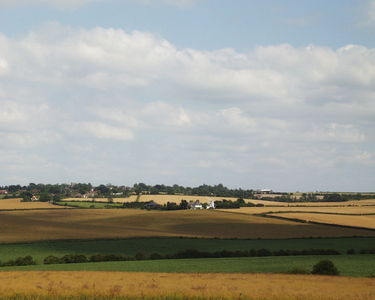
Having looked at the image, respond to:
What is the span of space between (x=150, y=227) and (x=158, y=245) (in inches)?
1025

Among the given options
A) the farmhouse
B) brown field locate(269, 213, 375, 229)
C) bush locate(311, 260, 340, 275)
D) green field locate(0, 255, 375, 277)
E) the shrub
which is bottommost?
the shrub

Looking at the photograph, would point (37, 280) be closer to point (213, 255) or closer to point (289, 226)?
point (213, 255)

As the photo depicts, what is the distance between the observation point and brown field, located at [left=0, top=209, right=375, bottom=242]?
79438mm

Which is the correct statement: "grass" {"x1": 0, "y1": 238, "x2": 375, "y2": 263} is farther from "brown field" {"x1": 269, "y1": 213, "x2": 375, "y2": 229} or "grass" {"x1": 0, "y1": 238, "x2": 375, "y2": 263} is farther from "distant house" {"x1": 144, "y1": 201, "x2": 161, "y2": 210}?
"distant house" {"x1": 144, "y1": 201, "x2": 161, "y2": 210}

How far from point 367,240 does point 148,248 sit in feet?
104

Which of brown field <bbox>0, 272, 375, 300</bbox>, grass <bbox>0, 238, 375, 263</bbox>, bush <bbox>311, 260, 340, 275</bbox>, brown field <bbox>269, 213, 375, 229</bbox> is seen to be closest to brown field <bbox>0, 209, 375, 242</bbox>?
grass <bbox>0, 238, 375, 263</bbox>

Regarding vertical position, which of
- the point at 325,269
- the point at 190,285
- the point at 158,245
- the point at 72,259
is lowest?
the point at 72,259

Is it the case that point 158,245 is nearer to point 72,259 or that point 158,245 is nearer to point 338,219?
point 72,259

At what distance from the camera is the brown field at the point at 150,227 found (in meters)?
79.4

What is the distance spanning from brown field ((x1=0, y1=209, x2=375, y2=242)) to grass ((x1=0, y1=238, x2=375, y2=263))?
554 centimetres

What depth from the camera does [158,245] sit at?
66.9 meters

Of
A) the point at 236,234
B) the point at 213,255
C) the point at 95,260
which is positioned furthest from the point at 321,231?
the point at 95,260

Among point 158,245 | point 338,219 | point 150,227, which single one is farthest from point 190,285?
point 338,219

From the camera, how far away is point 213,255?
57344 millimetres
